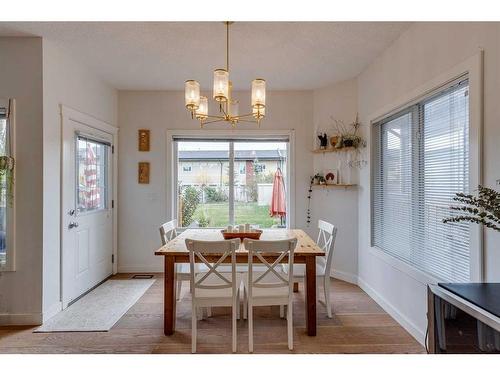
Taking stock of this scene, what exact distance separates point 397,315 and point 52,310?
129 inches

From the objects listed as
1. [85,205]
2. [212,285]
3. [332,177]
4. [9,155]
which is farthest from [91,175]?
[332,177]

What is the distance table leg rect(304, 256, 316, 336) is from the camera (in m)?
2.42

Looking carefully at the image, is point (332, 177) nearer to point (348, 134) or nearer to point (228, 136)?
point (348, 134)

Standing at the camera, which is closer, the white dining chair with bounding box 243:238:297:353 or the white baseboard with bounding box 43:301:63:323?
the white dining chair with bounding box 243:238:297:353

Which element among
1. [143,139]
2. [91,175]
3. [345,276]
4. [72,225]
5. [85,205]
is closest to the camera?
[72,225]

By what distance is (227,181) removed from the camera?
4.41m

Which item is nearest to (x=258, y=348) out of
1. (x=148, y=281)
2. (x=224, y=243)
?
(x=224, y=243)

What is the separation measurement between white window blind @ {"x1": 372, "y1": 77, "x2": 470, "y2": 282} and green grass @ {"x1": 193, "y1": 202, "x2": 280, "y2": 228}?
5.28 feet

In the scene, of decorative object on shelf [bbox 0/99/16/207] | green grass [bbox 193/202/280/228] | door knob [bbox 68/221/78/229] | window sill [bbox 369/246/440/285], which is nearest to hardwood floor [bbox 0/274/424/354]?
window sill [bbox 369/246/440/285]

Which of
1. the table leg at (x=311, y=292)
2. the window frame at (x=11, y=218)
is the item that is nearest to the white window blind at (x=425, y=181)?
the table leg at (x=311, y=292)

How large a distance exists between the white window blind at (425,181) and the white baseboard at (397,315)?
0.49m

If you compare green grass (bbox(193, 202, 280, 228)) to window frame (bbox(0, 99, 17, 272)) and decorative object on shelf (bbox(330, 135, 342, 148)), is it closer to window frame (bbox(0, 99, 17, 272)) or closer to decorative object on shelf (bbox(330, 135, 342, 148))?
decorative object on shelf (bbox(330, 135, 342, 148))

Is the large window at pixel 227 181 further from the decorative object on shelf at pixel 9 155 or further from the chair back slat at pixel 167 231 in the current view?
the decorative object on shelf at pixel 9 155

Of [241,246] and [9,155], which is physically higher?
[9,155]
